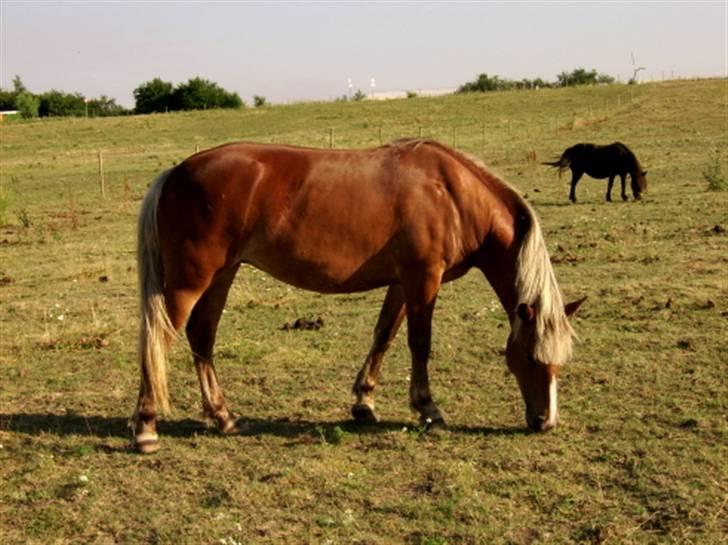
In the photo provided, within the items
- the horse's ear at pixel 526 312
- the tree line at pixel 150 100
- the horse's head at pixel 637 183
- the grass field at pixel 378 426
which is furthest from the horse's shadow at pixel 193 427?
the tree line at pixel 150 100

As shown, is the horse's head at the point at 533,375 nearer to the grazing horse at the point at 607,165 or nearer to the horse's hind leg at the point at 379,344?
the horse's hind leg at the point at 379,344

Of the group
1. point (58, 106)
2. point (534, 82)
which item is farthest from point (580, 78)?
point (58, 106)

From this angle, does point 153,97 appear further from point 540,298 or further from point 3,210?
point 540,298

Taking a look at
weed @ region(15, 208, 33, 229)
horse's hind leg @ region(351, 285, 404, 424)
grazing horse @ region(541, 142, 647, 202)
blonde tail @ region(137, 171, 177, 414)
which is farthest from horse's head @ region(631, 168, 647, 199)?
blonde tail @ region(137, 171, 177, 414)

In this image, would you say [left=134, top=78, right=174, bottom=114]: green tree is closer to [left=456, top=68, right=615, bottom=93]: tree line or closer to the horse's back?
[left=456, top=68, right=615, bottom=93]: tree line

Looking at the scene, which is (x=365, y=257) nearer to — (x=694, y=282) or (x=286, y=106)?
(x=694, y=282)

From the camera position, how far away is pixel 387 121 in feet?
168

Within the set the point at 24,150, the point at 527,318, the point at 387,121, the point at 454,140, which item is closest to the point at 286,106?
the point at 387,121

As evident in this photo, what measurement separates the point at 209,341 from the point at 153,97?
7836 cm

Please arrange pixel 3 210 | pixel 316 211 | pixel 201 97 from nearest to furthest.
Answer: pixel 316 211 < pixel 3 210 < pixel 201 97

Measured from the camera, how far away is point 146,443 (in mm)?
5445

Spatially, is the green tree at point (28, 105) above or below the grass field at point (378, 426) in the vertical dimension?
above

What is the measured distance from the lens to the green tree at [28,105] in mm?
79375

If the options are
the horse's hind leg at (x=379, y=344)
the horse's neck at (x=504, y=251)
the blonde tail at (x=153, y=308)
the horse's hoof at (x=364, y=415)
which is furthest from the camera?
the horse's hind leg at (x=379, y=344)
